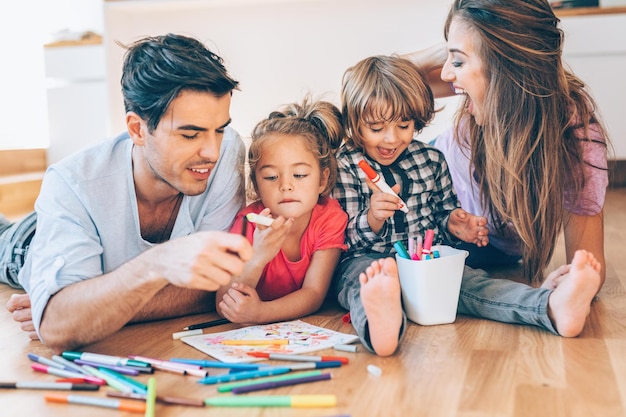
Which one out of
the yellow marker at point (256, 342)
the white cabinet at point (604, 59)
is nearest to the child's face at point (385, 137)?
the yellow marker at point (256, 342)

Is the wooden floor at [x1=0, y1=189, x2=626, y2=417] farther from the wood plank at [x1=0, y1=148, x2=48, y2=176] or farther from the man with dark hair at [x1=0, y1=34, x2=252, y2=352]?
the wood plank at [x1=0, y1=148, x2=48, y2=176]

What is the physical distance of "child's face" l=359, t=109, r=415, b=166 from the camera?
157 cm

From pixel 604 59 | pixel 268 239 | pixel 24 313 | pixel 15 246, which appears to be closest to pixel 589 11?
pixel 604 59

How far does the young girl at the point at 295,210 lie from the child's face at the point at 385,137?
7cm

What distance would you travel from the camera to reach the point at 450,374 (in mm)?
1084

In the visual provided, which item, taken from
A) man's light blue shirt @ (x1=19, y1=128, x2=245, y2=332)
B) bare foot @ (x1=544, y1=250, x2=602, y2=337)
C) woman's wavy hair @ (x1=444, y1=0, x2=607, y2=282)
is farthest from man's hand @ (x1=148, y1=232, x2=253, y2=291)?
woman's wavy hair @ (x1=444, y1=0, x2=607, y2=282)

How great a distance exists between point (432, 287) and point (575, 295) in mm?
252

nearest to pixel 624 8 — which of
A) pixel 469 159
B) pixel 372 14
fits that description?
pixel 372 14

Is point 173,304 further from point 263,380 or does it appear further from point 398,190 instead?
point 398,190

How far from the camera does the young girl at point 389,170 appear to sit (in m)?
1.54

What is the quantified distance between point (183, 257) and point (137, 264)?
110 millimetres

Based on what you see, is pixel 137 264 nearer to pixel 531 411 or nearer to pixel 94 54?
pixel 531 411

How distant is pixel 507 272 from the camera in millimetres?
1838

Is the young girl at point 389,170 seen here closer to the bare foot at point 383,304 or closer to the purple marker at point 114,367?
the bare foot at point 383,304
